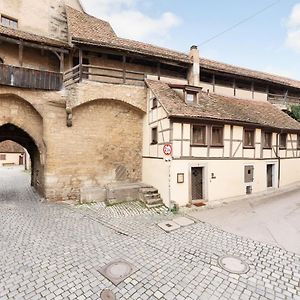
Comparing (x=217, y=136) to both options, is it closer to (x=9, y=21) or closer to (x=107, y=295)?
(x=107, y=295)

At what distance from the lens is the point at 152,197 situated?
38.8 ft

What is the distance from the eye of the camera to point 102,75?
12.6m

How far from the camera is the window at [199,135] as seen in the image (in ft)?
38.7

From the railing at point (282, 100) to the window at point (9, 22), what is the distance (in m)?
18.2

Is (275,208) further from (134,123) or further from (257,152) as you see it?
(134,123)

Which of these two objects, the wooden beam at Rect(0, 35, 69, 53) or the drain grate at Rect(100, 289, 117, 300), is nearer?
the drain grate at Rect(100, 289, 117, 300)

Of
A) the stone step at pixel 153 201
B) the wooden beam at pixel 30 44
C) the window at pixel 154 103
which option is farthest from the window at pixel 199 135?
the wooden beam at pixel 30 44

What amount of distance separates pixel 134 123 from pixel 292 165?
437 inches

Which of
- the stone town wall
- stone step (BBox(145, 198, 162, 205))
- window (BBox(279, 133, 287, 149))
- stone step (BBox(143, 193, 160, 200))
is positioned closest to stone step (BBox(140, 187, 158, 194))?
stone step (BBox(143, 193, 160, 200))

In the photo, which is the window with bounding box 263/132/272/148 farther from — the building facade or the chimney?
the chimney

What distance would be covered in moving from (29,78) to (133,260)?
9.83 meters

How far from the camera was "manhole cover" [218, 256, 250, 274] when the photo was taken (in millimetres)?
5801

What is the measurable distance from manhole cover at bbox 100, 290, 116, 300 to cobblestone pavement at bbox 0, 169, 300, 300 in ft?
0.30

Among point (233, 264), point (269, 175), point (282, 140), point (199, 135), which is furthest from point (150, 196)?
point (282, 140)
